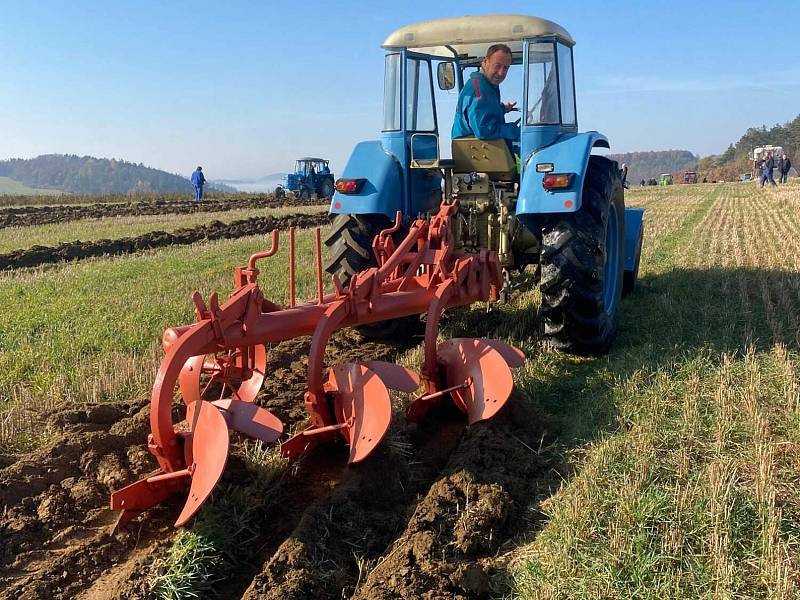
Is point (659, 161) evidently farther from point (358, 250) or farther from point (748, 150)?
point (358, 250)

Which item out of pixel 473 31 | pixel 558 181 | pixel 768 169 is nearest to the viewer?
pixel 558 181

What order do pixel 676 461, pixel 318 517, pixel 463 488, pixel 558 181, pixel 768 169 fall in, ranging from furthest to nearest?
pixel 768 169 → pixel 558 181 → pixel 676 461 → pixel 463 488 → pixel 318 517

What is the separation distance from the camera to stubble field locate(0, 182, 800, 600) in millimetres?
2393

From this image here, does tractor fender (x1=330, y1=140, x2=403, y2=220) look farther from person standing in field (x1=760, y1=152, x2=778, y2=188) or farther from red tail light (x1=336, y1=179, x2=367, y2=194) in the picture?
person standing in field (x1=760, y1=152, x2=778, y2=188)

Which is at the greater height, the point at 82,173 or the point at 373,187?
the point at 82,173

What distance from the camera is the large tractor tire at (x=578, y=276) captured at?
14.5 ft

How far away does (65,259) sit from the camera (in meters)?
10.6

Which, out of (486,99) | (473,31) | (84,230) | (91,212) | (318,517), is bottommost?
(318,517)

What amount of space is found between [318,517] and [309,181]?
1103 inches

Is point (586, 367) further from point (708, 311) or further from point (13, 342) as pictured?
point (13, 342)

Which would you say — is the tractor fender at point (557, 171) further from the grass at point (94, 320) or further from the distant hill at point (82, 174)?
the distant hill at point (82, 174)

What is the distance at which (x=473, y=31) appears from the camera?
4.84 m

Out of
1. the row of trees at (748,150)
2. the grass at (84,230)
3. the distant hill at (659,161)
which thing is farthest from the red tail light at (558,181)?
the distant hill at (659,161)

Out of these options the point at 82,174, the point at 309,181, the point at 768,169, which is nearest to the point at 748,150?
the point at 768,169
